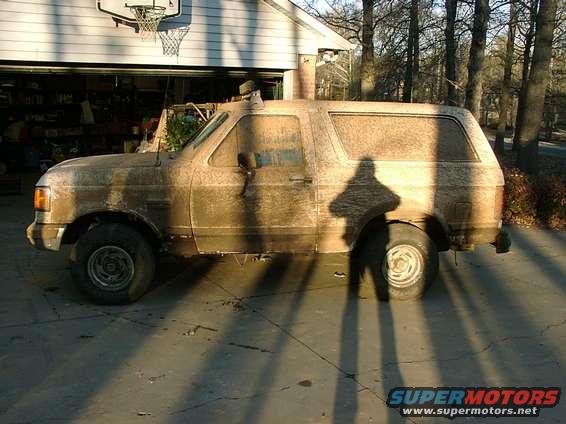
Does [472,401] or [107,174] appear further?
[107,174]

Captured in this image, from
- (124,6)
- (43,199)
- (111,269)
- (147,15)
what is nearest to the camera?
(43,199)

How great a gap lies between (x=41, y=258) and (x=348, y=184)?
4154 mm

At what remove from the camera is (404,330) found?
525 cm

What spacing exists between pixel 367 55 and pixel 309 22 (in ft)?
28.2

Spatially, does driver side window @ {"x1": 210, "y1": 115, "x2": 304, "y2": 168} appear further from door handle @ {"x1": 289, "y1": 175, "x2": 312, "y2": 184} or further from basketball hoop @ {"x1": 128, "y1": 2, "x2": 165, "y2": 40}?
basketball hoop @ {"x1": 128, "y1": 2, "x2": 165, "y2": 40}

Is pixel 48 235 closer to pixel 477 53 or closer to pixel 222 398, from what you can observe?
pixel 222 398

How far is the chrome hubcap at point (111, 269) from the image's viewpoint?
18.5 ft

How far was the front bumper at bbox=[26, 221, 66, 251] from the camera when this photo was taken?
18.4 ft

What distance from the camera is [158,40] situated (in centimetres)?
1082

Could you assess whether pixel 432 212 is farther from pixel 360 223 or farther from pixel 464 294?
pixel 464 294

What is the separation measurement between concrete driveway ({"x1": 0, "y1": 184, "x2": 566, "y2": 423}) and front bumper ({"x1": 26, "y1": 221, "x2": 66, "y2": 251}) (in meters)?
0.60

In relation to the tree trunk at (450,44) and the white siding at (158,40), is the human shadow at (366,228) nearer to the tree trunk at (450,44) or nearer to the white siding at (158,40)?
the white siding at (158,40)

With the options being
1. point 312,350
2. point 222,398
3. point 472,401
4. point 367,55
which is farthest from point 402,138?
point 367,55

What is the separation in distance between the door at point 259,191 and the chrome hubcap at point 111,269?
71 cm
